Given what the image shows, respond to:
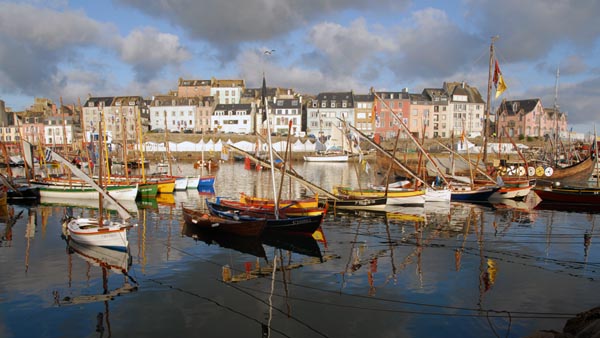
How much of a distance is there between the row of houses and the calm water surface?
103182 mm

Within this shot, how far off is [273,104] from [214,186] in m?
87.4

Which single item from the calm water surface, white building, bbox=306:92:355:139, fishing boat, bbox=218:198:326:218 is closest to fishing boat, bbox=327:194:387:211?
the calm water surface

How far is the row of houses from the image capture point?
459 ft

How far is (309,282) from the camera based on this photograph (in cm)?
2111

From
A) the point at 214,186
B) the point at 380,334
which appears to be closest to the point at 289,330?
the point at 380,334

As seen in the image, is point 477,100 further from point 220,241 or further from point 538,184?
point 220,241

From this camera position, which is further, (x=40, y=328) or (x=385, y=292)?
(x=385, y=292)

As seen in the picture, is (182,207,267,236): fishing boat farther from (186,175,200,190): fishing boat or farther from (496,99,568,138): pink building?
(496,99,568,138): pink building

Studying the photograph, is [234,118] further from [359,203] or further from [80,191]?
[359,203]

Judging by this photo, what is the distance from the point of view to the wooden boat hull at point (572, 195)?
151ft

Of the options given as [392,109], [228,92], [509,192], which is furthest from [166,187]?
[228,92]

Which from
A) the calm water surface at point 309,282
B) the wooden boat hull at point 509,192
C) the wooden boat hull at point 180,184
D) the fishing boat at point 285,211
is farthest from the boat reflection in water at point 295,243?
the wooden boat hull at point 180,184

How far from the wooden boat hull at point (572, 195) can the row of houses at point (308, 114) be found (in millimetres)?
84235

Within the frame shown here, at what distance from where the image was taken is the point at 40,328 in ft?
53.1
